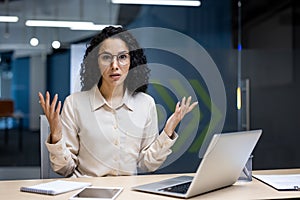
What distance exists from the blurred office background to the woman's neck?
171 cm

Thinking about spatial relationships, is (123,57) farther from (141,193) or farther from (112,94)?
(141,193)

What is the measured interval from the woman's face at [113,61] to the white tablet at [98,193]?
73 centimetres

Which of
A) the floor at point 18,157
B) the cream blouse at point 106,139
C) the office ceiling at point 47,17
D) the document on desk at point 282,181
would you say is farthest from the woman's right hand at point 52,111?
the floor at point 18,157

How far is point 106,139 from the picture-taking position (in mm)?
2023

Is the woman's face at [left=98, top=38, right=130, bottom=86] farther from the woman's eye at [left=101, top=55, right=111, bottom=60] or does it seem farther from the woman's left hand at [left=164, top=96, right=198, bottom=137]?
the woman's left hand at [left=164, top=96, right=198, bottom=137]

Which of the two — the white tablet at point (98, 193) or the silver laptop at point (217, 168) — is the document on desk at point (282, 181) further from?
the white tablet at point (98, 193)

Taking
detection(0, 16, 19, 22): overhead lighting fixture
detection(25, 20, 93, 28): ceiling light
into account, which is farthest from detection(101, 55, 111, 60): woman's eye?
detection(0, 16, 19, 22): overhead lighting fixture

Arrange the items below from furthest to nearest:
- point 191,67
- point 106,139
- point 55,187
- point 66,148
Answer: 1. point 191,67
2. point 106,139
3. point 66,148
4. point 55,187

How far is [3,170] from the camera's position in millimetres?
4234

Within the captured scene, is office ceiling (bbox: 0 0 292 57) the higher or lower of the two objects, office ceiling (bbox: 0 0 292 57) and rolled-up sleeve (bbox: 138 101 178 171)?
the higher

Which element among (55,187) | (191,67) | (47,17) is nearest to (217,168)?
(55,187)

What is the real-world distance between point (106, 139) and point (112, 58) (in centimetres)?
46

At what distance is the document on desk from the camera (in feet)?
5.27

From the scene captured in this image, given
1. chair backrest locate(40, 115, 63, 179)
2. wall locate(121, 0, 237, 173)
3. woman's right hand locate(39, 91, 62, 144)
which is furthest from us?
wall locate(121, 0, 237, 173)
